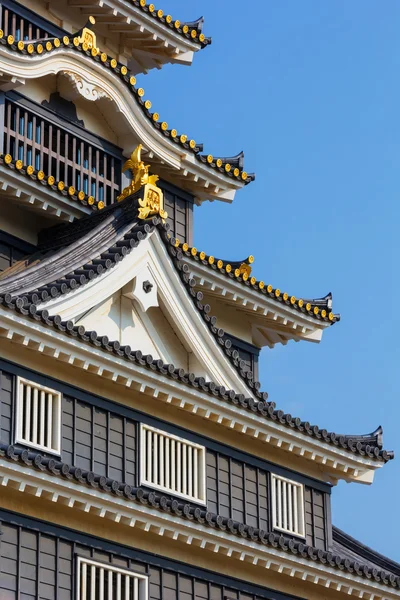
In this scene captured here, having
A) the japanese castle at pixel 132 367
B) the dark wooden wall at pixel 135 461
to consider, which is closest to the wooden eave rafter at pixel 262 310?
the japanese castle at pixel 132 367

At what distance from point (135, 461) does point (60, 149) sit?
754cm

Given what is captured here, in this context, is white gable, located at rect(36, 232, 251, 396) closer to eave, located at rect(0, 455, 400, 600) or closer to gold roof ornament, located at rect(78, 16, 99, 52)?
eave, located at rect(0, 455, 400, 600)

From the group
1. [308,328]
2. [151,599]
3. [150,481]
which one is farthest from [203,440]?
[308,328]

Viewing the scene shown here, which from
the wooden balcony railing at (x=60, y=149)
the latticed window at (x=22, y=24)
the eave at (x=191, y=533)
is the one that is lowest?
the eave at (x=191, y=533)

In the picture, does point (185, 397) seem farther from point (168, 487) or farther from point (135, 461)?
point (168, 487)

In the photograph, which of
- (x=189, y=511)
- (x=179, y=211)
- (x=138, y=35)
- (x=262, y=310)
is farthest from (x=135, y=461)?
(x=138, y=35)

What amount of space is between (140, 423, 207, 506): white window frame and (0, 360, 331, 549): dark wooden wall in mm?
107

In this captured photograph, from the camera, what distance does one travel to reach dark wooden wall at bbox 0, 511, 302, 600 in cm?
2320

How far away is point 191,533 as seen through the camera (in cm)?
2573

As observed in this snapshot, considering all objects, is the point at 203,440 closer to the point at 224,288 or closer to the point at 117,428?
the point at 117,428

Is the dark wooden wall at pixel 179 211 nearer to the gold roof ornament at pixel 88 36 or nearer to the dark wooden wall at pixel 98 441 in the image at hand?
the gold roof ornament at pixel 88 36

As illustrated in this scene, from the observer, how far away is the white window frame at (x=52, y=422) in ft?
80.9

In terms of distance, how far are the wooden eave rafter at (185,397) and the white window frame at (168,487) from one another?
1.82ft

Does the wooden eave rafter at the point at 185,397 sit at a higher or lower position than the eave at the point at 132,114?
lower
